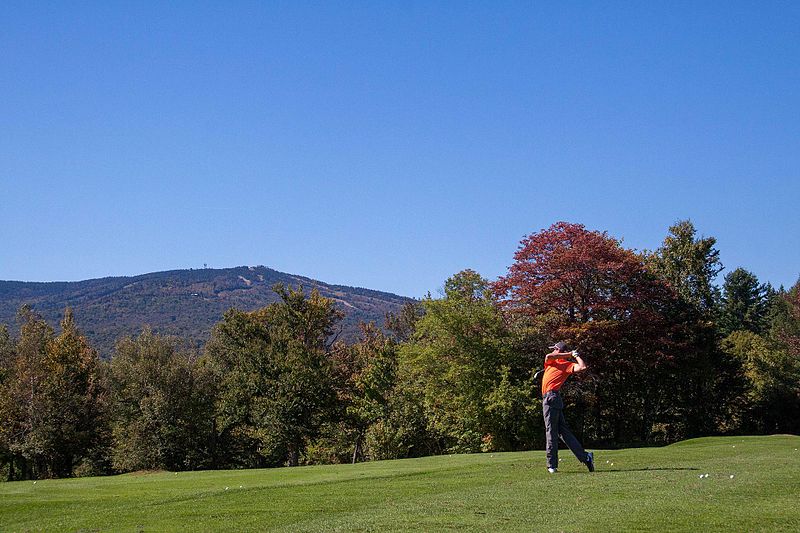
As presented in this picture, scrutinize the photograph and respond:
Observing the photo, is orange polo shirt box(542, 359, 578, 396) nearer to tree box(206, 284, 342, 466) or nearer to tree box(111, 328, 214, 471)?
tree box(206, 284, 342, 466)

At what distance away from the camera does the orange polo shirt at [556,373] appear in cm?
1460

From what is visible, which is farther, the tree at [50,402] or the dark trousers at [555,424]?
the tree at [50,402]

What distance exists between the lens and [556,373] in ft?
48.1

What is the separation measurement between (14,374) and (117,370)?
20.4 ft

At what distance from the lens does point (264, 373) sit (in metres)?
49.9

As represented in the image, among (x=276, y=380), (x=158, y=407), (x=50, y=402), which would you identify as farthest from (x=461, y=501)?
(x=50, y=402)

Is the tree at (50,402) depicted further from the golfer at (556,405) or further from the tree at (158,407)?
the golfer at (556,405)

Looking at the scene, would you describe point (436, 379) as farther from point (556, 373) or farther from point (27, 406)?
point (556, 373)

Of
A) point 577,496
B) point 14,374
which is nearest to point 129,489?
point 577,496

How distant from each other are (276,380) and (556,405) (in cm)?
3714

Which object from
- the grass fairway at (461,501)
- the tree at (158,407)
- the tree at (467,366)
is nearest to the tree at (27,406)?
the tree at (158,407)

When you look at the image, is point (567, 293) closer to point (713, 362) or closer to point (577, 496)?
point (713, 362)

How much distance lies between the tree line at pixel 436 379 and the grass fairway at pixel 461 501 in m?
21.7

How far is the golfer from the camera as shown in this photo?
568 inches
